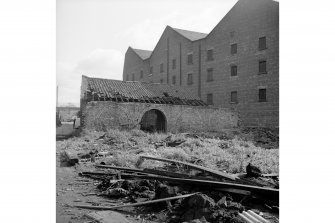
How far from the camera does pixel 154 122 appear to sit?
21719 mm

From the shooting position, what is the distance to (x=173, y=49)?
31531 mm

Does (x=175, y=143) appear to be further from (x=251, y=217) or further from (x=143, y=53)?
(x=143, y=53)

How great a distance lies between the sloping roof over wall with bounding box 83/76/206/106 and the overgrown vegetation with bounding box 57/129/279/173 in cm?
284

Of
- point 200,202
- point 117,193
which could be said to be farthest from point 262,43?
point 200,202

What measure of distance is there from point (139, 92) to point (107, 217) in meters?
15.2

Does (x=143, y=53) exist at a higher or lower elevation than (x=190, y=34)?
lower

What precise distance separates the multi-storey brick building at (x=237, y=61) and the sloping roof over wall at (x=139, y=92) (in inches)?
Answer: 211

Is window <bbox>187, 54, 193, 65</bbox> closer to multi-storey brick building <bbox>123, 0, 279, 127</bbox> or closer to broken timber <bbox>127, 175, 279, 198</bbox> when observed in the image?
multi-storey brick building <bbox>123, 0, 279, 127</bbox>

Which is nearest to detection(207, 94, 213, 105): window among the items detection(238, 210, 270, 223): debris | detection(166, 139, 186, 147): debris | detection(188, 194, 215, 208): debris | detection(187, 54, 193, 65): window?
detection(187, 54, 193, 65): window

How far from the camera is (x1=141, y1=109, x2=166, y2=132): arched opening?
62.3 feet

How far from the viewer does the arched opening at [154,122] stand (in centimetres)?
1899
